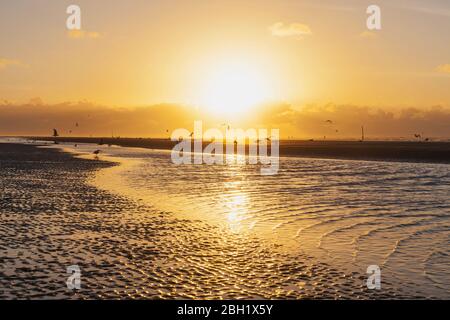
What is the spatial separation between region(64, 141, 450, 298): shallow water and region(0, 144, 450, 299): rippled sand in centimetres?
5

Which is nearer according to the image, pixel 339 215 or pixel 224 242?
pixel 224 242

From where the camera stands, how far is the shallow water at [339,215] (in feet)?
41.7

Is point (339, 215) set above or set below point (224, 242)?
above

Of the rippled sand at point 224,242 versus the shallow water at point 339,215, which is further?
the shallow water at point 339,215

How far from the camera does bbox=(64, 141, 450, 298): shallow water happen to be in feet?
41.7

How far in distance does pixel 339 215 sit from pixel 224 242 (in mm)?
7220

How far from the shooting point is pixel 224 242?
49.9 ft

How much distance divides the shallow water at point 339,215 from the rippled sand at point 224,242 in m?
0.05

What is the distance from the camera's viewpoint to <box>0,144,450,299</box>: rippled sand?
420 inches

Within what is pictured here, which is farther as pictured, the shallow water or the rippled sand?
the shallow water

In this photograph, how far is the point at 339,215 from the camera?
20.3 m
